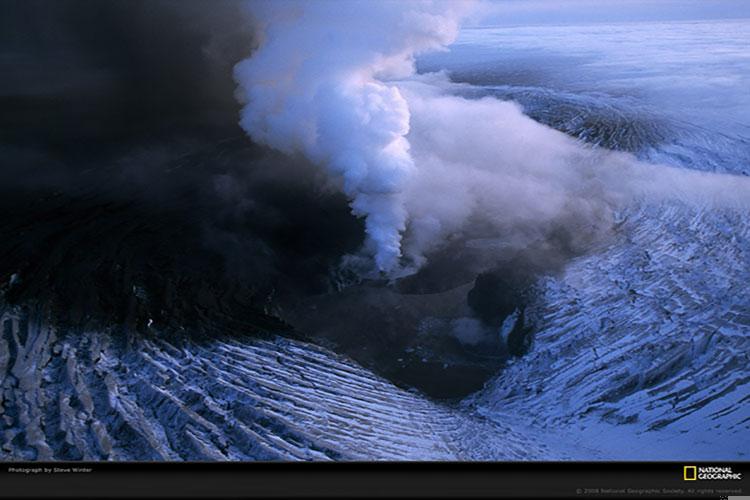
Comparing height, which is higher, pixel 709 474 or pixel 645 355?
pixel 645 355

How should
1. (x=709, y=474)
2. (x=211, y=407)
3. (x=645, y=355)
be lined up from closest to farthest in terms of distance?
(x=709, y=474)
(x=211, y=407)
(x=645, y=355)

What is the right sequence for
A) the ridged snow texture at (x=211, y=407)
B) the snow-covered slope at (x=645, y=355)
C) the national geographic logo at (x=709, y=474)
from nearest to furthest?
the national geographic logo at (x=709, y=474) → the ridged snow texture at (x=211, y=407) → the snow-covered slope at (x=645, y=355)

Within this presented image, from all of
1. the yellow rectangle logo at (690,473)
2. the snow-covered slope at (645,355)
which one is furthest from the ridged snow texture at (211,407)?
the yellow rectangle logo at (690,473)

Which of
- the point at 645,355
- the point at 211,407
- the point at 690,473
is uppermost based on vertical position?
the point at 645,355

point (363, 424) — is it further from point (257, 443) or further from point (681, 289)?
point (681, 289)

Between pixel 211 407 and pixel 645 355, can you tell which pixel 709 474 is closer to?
pixel 645 355

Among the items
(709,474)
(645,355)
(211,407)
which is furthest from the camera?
(645,355)

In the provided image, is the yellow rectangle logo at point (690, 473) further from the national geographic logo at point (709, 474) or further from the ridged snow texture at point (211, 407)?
the ridged snow texture at point (211, 407)

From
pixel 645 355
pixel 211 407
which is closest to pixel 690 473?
pixel 645 355

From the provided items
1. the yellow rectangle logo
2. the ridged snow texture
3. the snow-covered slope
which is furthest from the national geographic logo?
the ridged snow texture

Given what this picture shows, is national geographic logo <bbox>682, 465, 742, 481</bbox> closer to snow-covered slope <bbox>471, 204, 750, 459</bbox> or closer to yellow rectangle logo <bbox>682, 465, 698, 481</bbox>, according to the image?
yellow rectangle logo <bbox>682, 465, 698, 481</bbox>
